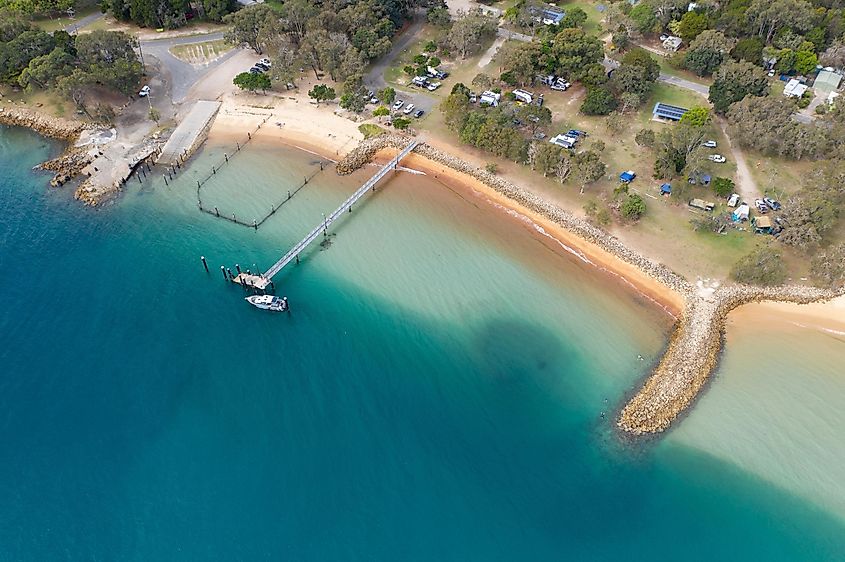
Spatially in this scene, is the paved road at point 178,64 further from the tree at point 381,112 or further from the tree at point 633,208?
the tree at point 633,208

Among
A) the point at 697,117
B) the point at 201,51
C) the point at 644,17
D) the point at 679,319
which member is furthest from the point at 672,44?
the point at 201,51

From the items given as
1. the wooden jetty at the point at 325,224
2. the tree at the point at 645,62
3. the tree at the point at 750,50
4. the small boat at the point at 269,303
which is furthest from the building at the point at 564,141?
the small boat at the point at 269,303

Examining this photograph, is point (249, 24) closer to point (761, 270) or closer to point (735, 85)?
point (735, 85)

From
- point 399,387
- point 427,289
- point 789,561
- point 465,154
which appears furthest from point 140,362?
point 789,561

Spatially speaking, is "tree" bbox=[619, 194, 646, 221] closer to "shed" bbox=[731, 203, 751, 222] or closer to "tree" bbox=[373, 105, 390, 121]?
"shed" bbox=[731, 203, 751, 222]

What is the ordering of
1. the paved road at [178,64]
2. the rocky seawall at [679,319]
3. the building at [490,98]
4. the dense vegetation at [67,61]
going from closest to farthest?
the rocky seawall at [679,319] < the dense vegetation at [67,61] < the building at [490,98] < the paved road at [178,64]

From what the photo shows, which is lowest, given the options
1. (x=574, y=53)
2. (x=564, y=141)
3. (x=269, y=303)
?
(x=269, y=303)

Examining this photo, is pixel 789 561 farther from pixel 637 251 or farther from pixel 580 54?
pixel 580 54
